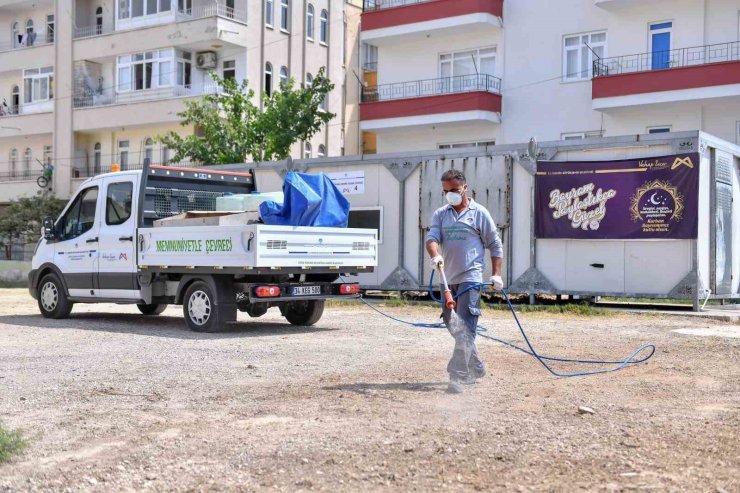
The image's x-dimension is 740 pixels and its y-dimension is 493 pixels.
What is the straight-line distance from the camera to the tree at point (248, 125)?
33.7 m

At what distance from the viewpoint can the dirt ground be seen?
5508mm

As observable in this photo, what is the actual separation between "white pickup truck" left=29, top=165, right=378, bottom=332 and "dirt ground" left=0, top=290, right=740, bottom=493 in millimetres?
1124

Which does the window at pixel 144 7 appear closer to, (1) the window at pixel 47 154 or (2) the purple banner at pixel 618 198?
(1) the window at pixel 47 154

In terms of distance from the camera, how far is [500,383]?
351 inches

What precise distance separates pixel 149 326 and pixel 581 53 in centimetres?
2009

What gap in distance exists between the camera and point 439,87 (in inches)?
1332

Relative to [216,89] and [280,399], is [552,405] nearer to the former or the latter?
[280,399]

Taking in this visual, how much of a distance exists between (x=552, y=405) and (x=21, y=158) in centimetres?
4376

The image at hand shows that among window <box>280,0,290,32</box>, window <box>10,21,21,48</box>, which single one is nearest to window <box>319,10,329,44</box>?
window <box>280,0,290,32</box>

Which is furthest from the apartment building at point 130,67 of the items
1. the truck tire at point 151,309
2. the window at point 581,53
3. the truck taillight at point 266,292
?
the truck taillight at point 266,292

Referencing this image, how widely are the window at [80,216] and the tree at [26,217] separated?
25574mm

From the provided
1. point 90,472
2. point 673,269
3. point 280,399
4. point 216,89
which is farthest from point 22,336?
point 216,89

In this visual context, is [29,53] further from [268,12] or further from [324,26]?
[324,26]

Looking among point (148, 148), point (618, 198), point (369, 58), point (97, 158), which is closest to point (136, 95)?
point (148, 148)
